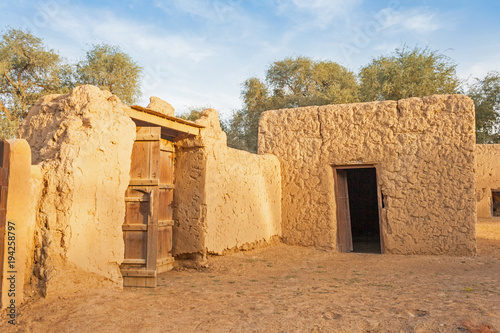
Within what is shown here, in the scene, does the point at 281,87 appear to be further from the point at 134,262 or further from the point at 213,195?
the point at 134,262

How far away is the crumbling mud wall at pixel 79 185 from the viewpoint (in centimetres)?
404

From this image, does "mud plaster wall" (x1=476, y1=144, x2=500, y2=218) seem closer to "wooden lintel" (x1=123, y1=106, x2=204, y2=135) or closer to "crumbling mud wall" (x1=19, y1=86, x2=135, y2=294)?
"wooden lintel" (x1=123, y1=106, x2=204, y2=135)

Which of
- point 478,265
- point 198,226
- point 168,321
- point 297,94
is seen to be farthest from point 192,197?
point 297,94

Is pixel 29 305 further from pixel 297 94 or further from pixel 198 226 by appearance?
pixel 297 94

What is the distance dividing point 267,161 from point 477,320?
17.1 feet

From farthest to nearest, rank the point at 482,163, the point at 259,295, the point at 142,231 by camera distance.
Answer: the point at 482,163 < the point at 142,231 < the point at 259,295

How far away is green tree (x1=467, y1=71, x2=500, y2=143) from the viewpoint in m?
15.9

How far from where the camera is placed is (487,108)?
16.0m

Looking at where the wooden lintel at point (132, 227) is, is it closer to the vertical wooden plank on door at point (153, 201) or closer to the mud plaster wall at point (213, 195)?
the vertical wooden plank on door at point (153, 201)

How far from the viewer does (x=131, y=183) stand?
17.5 feet

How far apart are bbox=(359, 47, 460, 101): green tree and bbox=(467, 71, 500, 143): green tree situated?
1222 millimetres

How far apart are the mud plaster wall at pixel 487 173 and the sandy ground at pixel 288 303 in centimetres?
566

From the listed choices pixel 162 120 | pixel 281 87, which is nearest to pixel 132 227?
pixel 162 120

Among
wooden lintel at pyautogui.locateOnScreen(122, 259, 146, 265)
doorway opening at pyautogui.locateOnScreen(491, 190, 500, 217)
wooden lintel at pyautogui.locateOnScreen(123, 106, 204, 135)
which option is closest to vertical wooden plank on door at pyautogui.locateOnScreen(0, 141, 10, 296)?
wooden lintel at pyautogui.locateOnScreen(123, 106, 204, 135)
